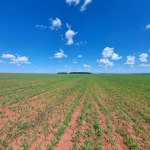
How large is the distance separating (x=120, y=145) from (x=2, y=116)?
7074mm

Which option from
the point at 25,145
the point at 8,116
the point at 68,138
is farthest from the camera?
the point at 8,116

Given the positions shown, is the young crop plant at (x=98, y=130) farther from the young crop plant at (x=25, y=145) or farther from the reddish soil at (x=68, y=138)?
the young crop plant at (x=25, y=145)

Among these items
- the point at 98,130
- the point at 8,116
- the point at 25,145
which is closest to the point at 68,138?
the point at 98,130

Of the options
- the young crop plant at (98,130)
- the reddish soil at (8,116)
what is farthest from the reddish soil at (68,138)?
the reddish soil at (8,116)

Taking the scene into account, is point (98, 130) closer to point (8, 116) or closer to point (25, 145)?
point (25, 145)

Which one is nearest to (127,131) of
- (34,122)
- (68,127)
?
(68,127)

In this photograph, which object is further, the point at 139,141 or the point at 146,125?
the point at 146,125

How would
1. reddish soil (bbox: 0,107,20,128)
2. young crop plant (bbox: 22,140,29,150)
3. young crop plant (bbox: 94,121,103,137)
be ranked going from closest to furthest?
young crop plant (bbox: 22,140,29,150) → young crop plant (bbox: 94,121,103,137) → reddish soil (bbox: 0,107,20,128)

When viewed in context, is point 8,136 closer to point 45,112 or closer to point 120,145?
point 45,112

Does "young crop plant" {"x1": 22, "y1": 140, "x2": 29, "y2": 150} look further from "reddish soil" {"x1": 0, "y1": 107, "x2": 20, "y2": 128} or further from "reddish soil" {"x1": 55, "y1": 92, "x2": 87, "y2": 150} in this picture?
"reddish soil" {"x1": 0, "y1": 107, "x2": 20, "y2": 128}

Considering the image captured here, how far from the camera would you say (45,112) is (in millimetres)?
7395

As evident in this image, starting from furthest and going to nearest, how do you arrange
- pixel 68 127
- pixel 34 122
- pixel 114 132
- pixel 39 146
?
pixel 34 122, pixel 68 127, pixel 114 132, pixel 39 146

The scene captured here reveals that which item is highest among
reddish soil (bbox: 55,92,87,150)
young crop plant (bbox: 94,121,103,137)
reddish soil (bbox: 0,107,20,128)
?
reddish soil (bbox: 0,107,20,128)

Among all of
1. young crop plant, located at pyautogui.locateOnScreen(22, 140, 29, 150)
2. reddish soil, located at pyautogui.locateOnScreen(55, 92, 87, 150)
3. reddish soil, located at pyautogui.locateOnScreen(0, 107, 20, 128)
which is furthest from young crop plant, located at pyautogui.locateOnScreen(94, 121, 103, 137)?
reddish soil, located at pyautogui.locateOnScreen(0, 107, 20, 128)
